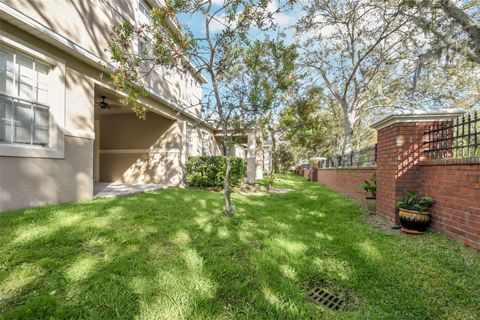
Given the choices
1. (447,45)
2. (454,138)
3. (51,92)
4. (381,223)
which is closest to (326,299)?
(381,223)

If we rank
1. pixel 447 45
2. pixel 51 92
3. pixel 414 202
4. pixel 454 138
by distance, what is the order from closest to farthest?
pixel 454 138, pixel 414 202, pixel 51 92, pixel 447 45

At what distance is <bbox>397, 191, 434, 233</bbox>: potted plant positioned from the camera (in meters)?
3.35

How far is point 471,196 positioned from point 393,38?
13.2 meters

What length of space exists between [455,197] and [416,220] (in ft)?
1.94

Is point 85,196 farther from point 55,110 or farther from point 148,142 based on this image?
point 148,142

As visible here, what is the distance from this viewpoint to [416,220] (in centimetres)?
335

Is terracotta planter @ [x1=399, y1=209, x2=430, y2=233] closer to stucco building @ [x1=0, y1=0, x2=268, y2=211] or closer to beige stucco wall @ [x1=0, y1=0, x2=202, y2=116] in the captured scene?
stucco building @ [x1=0, y1=0, x2=268, y2=211]

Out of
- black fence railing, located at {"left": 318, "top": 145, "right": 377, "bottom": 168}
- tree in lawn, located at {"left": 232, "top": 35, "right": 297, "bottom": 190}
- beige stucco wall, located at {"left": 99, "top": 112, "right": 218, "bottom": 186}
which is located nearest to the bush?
beige stucco wall, located at {"left": 99, "top": 112, "right": 218, "bottom": 186}

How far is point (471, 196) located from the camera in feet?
9.09

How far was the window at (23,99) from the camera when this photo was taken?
384 cm

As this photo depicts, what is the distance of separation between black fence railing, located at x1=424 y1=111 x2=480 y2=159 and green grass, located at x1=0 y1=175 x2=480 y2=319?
4.38 ft

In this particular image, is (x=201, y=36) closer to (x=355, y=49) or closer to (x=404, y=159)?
(x=404, y=159)

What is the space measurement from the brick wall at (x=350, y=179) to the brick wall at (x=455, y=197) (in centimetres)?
264

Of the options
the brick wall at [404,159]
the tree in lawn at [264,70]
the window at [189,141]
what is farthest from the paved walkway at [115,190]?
the brick wall at [404,159]
